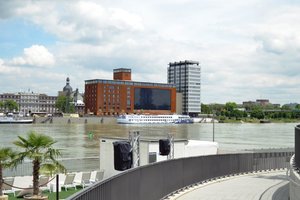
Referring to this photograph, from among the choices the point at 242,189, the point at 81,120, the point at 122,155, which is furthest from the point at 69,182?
the point at 81,120

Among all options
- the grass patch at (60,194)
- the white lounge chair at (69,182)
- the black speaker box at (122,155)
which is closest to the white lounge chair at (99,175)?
the white lounge chair at (69,182)

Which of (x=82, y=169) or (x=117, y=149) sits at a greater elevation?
(x=117, y=149)

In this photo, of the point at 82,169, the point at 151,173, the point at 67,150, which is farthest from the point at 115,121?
the point at 151,173

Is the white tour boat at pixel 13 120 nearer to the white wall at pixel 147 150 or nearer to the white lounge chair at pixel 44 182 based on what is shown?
the white wall at pixel 147 150

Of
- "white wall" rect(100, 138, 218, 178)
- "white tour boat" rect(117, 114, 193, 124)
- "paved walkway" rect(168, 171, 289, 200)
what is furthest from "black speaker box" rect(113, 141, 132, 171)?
"white tour boat" rect(117, 114, 193, 124)

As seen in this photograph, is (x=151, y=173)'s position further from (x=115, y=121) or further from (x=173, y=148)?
(x=115, y=121)

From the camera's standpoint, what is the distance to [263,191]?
1622 cm

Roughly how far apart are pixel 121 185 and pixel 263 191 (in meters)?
7.72

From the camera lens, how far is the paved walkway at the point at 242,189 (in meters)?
14.9

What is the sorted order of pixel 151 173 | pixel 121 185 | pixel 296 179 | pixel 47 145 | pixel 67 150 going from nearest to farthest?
pixel 121 185 → pixel 296 179 → pixel 151 173 → pixel 47 145 → pixel 67 150

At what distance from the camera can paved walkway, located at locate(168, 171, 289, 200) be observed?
48.8ft

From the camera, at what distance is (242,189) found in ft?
54.6

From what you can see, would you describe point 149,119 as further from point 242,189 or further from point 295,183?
point 295,183

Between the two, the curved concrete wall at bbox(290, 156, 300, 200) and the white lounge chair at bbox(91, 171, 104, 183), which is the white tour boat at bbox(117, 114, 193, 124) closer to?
the white lounge chair at bbox(91, 171, 104, 183)
